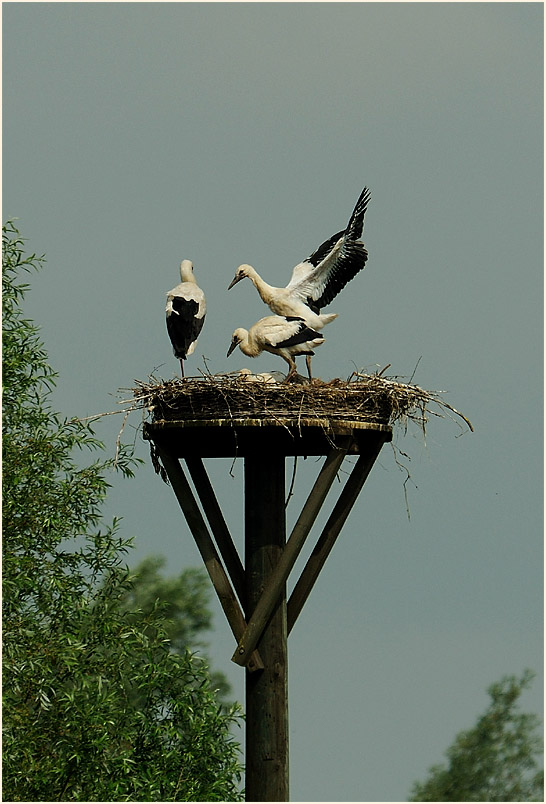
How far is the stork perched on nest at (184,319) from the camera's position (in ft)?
26.1

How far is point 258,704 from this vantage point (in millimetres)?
7289

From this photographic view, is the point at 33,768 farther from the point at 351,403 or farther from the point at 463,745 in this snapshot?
the point at 463,745

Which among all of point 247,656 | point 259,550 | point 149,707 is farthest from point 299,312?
point 149,707

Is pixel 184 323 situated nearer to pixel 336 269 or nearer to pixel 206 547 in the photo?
pixel 336 269

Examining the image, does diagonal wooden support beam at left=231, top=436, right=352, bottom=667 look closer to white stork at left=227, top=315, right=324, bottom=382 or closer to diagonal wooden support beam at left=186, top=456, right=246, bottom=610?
diagonal wooden support beam at left=186, top=456, right=246, bottom=610

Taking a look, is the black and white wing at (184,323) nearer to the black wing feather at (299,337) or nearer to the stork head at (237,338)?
the stork head at (237,338)

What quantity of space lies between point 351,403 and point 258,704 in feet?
5.70

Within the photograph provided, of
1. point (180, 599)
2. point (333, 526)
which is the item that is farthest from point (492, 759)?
point (333, 526)

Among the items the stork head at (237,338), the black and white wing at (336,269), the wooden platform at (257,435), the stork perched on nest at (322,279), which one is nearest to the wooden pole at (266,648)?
the wooden platform at (257,435)

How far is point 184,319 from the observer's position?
7.94 m

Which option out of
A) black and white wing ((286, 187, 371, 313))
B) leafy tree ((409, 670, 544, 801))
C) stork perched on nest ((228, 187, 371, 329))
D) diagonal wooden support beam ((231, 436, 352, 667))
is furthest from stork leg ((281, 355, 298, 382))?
leafy tree ((409, 670, 544, 801))

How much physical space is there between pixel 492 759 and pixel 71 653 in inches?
360

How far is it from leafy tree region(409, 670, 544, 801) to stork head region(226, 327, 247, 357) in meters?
10.6

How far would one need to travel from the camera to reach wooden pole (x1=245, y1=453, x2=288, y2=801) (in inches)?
285
